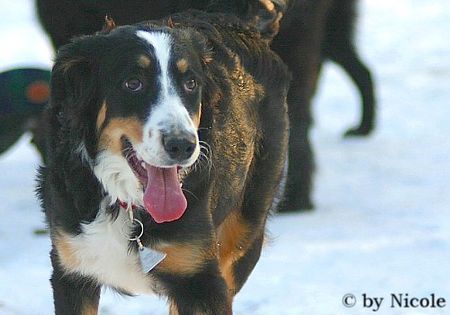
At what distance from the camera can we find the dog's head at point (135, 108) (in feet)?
13.7

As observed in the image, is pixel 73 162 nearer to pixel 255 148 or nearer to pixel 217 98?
pixel 217 98

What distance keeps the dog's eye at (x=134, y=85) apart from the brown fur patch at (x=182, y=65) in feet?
0.51

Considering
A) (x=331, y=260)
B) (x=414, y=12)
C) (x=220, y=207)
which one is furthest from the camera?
(x=414, y=12)

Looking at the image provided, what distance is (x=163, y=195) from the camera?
434 centimetres

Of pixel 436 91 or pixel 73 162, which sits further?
pixel 436 91

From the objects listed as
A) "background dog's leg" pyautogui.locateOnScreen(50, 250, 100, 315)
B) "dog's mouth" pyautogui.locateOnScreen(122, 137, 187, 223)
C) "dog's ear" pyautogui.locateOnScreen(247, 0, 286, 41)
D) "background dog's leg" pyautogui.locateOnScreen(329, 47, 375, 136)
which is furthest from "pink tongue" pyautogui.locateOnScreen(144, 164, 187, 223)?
"background dog's leg" pyautogui.locateOnScreen(329, 47, 375, 136)

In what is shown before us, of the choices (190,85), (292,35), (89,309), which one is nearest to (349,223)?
(292,35)

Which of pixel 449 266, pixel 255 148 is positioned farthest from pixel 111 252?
pixel 449 266

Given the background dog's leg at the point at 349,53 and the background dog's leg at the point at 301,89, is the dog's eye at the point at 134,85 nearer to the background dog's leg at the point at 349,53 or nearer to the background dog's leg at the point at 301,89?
the background dog's leg at the point at 301,89

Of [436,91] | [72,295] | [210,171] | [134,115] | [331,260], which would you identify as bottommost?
[436,91]

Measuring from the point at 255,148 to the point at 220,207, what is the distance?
0.43 m

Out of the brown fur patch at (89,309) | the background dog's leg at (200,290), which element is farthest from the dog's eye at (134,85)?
the brown fur patch at (89,309)

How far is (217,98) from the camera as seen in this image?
4664mm

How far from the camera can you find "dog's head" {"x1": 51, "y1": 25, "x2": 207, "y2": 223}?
418 centimetres
